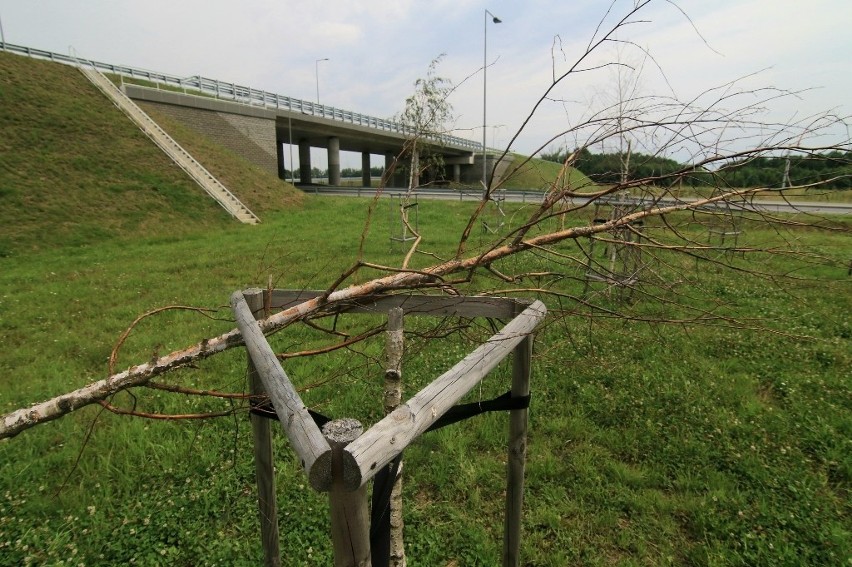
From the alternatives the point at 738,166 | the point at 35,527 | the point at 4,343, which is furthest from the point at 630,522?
the point at 4,343

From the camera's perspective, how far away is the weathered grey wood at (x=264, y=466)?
2.24m

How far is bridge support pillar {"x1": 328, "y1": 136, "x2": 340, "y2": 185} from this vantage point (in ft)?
118

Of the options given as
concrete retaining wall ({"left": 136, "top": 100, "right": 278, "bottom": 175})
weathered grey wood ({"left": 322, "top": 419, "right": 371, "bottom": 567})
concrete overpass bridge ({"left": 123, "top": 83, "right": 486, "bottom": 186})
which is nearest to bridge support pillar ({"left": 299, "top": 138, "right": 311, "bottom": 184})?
concrete overpass bridge ({"left": 123, "top": 83, "right": 486, "bottom": 186})

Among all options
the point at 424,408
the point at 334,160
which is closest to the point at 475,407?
the point at 424,408

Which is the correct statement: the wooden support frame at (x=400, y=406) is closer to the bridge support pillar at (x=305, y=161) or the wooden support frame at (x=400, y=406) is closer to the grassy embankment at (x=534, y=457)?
the grassy embankment at (x=534, y=457)

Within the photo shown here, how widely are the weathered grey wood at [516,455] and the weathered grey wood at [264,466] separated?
1.24 meters

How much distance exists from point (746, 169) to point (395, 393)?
1.71 metres

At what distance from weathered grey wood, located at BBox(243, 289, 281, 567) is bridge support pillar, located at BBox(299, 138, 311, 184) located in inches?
1519

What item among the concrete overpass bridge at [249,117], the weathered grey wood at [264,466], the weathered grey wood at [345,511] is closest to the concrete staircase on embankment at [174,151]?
the concrete overpass bridge at [249,117]

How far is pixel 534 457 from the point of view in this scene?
3.41 meters

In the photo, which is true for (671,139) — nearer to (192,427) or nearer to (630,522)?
(630,522)

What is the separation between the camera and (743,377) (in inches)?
178

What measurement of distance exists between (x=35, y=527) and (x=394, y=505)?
2.63 m

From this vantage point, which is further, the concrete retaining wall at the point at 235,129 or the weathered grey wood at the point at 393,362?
the concrete retaining wall at the point at 235,129
